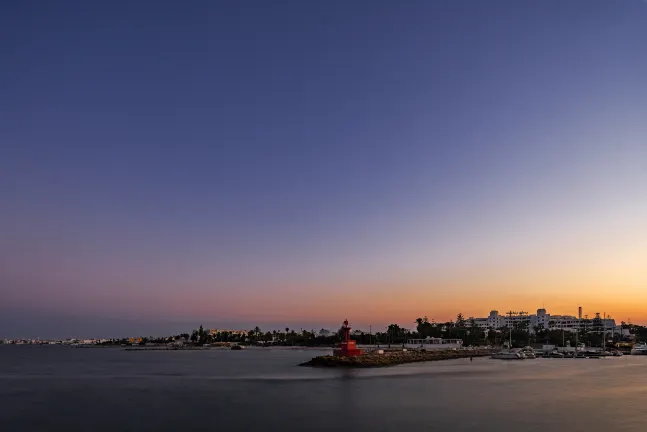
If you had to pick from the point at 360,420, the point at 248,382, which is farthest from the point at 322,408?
the point at 248,382

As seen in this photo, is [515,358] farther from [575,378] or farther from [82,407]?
[82,407]

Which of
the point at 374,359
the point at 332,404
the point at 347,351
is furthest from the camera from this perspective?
the point at 347,351

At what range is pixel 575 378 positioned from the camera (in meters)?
46.2

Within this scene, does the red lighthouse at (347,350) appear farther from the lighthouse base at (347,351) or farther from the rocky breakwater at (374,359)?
the rocky breakwater at (374,359)

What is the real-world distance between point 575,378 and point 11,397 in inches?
1677

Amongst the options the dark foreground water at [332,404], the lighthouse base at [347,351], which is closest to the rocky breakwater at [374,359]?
the lighthouse base at [347,351]

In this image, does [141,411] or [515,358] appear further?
[515,358]

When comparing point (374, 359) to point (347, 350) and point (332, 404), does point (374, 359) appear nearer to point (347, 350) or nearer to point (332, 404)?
point (347, 350)

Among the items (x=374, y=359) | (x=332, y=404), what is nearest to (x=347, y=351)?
(x=374, y=359)

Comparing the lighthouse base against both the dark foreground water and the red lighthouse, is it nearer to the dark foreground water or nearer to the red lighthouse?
the red lighthouse

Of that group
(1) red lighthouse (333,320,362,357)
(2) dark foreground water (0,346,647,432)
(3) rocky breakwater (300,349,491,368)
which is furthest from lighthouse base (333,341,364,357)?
(2) dark foreground water (0,346,647,432)

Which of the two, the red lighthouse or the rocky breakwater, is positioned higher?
the red lighthouse

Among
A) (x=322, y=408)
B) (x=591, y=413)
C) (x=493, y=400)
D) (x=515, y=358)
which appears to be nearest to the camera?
(x=591, y=413)

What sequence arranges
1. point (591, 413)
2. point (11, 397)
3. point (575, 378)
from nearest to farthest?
point (591, 413)
point (11, 397)
point (575, 378)
